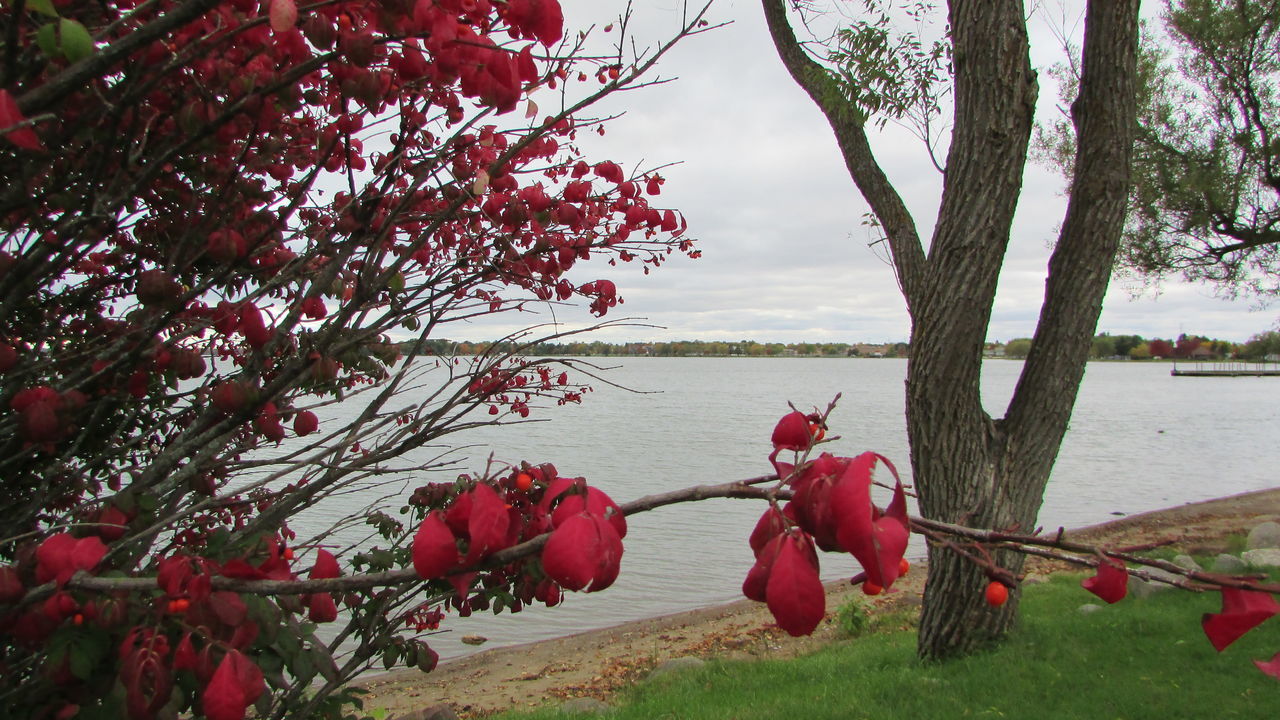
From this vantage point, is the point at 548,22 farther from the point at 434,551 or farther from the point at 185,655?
the point at 185,655

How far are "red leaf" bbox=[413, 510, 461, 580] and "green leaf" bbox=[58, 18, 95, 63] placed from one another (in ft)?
2.72

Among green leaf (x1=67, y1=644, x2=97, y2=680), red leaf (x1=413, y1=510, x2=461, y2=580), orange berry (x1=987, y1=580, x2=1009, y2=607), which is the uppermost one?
red leaf (x1=413, y1=510, x2=461, y2=580)

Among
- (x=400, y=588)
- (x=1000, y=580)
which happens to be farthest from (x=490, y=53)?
(x=400, y=588)

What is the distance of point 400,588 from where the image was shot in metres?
2.27

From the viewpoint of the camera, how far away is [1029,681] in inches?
194

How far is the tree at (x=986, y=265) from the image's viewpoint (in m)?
4.66

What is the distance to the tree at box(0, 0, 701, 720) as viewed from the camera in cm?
115

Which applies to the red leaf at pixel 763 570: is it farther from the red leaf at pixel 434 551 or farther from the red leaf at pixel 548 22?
the red leaf at pixel 548 22

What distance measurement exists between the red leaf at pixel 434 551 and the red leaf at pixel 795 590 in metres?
0.38

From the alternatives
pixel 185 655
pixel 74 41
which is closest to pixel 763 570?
pixel 185 655

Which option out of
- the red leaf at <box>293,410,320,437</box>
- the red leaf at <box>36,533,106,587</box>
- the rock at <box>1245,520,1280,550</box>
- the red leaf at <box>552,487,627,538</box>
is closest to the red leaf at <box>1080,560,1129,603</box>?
the red leaf at <box>552,487,627,538</box>

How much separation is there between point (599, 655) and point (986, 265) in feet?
21.8

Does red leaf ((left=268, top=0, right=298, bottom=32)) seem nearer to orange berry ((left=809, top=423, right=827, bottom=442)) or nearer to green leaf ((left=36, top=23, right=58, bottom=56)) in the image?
green leaf ((left=36, top=23, right=58, bottom=56))

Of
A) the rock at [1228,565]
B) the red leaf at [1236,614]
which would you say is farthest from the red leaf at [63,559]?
the rock at [1228,565]
